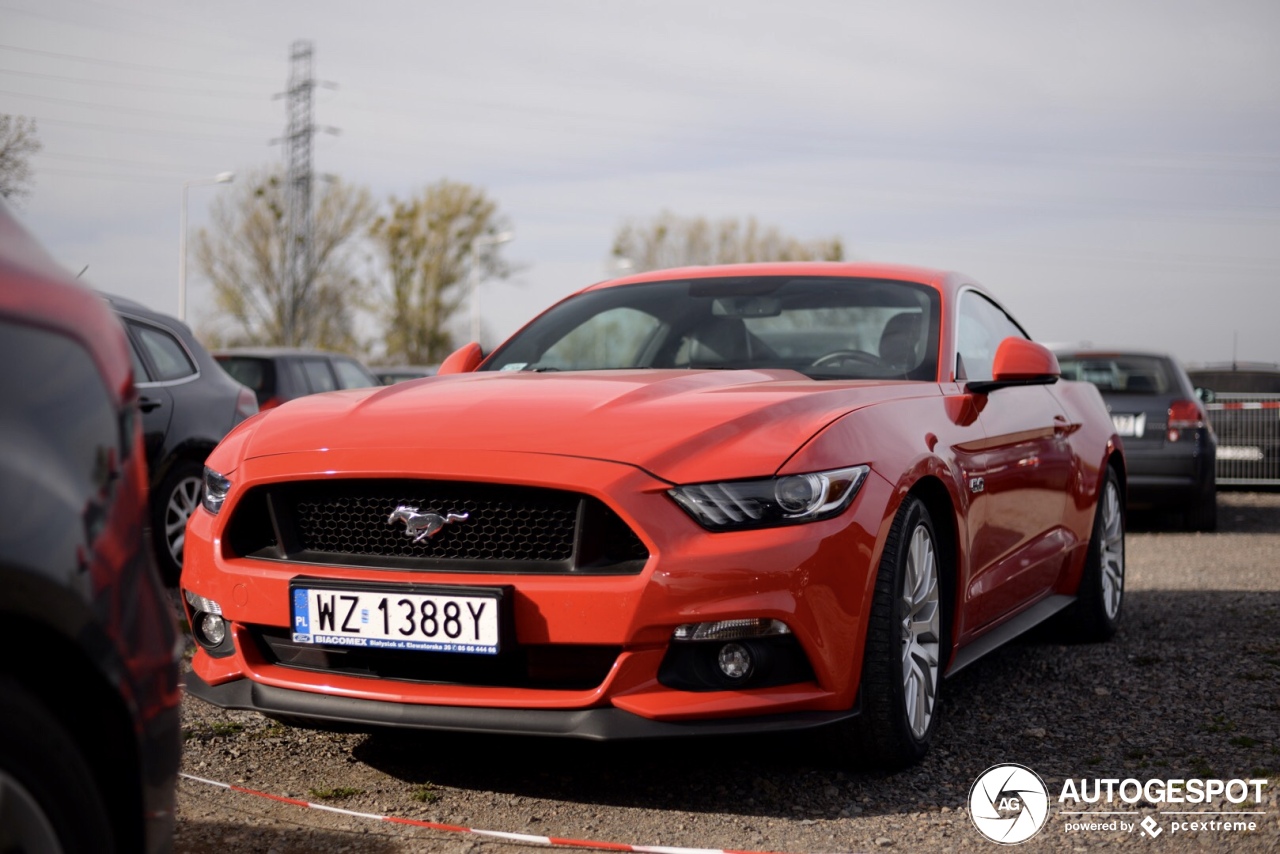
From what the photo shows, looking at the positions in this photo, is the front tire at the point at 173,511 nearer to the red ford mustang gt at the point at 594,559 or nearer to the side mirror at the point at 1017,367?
the red ford mustang gt at the point at 594,559

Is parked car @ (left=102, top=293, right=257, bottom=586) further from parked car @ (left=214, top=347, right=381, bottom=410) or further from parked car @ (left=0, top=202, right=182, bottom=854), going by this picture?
parked car @ (left=0, top=202, right=182, bottom=854)

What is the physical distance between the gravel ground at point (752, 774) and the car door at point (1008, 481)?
1.41ft

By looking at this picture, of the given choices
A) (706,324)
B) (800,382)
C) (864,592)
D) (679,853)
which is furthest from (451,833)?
(706,324)

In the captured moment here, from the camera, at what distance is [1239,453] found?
14352mm

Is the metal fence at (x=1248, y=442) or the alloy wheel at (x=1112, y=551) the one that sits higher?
the alloy wheel at (x=1112, y=551)

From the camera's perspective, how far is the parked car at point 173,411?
25.3ft

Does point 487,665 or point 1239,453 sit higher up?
point 487,665

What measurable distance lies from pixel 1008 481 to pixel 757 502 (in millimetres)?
1781

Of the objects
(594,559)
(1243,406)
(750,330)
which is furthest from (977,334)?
(1243,406)

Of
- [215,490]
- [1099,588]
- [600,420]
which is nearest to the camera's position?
[600,420]

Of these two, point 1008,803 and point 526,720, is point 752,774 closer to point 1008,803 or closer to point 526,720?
point 1008,803

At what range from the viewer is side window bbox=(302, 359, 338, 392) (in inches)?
553

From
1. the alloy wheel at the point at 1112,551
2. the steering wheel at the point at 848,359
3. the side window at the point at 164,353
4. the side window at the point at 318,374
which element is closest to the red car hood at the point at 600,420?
the steering wheel at the point at 848,359

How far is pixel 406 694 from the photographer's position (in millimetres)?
3430
